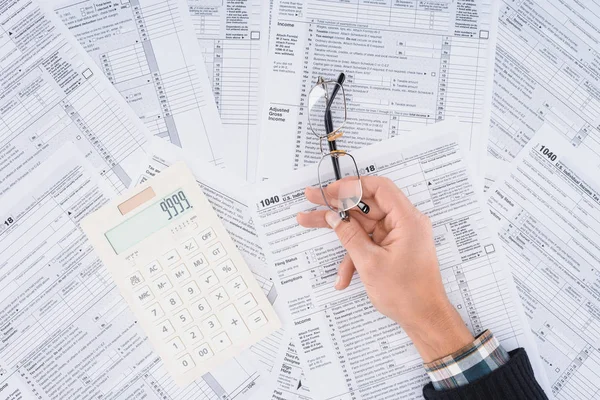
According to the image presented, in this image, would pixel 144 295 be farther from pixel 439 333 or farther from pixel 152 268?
pixel 439 333

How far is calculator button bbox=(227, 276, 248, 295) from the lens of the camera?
906mm

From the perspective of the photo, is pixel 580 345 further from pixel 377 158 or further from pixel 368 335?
pixel 377 158

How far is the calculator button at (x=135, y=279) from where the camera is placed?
902 mm

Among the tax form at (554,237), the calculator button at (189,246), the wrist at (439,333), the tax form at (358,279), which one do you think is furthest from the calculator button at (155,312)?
the tax form at (554,237)

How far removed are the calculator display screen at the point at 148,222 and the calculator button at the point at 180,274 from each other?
0.27ft

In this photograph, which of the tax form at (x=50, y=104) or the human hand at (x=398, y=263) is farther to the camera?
the tax form at (x=50, y=104)

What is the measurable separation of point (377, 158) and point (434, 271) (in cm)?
23

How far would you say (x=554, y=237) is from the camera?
0.93 m

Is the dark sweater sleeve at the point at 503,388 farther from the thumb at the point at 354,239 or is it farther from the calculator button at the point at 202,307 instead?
the calculator button at the point at 202,307

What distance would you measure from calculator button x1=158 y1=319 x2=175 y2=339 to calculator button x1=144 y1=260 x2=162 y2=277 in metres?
0.09

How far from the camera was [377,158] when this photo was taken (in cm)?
91

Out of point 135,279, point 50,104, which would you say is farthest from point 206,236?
point 50,104

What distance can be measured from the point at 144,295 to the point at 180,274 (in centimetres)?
8

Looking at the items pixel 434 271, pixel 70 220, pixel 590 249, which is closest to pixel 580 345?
pixel 590 249
